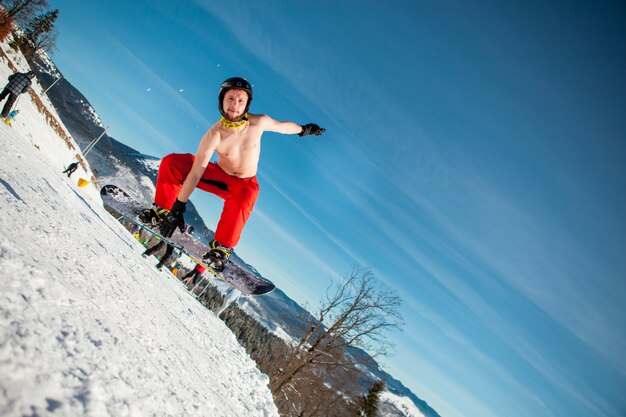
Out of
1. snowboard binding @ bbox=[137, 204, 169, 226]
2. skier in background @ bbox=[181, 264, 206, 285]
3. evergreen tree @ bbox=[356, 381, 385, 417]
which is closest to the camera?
snowboard binding @ bbox=[137, 204, 169, 226]

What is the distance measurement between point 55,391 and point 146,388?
0.46 meters

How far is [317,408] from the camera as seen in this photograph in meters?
16.8

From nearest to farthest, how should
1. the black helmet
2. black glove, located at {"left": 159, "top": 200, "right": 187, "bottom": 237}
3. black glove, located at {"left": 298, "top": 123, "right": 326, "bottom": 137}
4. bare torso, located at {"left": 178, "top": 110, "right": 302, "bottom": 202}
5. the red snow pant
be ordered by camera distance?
the black helmet < bare torso, located at {"left": 178, "top": 110, "right": 302, "bottom": 202} < black glove, located at {"left": 159, "top": 200, "right": 187, "bottom": 237} < the red snow pant < black glove, located at {"left": 298, "top": 123, "right": 326, "bottom": 137}

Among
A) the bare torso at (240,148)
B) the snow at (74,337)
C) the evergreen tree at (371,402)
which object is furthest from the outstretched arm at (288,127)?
the evergreen tree at (371,402)

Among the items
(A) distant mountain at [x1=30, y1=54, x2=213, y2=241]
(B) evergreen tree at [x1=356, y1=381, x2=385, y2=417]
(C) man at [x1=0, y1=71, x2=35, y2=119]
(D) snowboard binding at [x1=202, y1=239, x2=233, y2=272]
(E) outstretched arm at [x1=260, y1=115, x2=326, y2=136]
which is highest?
(E) outstretched arm at [x1=260, y1=115, x2=326, y2=136]

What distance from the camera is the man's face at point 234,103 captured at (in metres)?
3.79

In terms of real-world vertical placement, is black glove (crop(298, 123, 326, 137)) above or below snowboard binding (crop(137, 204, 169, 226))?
above

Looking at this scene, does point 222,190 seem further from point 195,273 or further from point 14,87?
point 14,87

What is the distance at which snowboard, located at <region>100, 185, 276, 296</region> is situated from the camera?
5551 mm

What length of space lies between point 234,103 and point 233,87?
7.5 inches

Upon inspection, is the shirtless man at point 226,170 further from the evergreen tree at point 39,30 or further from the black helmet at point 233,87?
the evergreen tree at point 39,30

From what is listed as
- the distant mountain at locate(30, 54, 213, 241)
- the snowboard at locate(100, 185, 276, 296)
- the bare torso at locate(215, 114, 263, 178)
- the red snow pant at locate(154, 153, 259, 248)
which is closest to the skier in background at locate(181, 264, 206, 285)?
the snowboard at locate(100, 185, 276, 296)

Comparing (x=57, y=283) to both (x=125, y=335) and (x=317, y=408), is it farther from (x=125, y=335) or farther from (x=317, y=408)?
(x=317, y=408)

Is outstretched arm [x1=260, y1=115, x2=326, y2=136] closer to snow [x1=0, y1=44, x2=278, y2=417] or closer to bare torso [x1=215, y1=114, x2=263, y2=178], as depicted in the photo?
bare torso [x1=215, y1=114, x2=263, y2=178]
